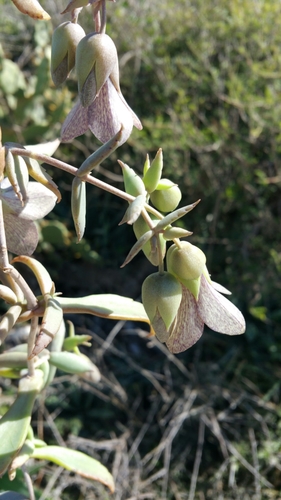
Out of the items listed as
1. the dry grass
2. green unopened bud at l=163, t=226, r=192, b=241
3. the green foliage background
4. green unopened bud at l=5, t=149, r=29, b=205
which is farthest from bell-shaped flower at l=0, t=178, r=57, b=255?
the green foliage background

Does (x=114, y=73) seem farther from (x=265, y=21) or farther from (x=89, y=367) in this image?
(x=265, y=21)

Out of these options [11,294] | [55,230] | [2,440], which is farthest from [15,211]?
[55,230]

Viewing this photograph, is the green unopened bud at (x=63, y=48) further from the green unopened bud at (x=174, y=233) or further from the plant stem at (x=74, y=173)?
the green unopened bud at (x=174, y=233)

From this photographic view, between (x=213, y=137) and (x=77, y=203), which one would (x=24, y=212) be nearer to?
(x=77, y=203)

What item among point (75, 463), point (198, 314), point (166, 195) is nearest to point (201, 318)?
point (198, 314)

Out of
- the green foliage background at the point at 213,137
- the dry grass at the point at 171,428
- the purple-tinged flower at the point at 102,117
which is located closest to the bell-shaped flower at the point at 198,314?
the purple-tinged flower at the point at 102,117

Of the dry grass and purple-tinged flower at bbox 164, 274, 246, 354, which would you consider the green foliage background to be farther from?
purple-tinged flower at bbox 164, 274, 246, 354
